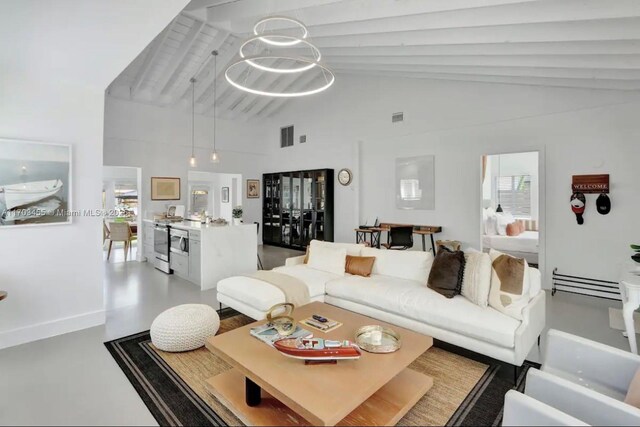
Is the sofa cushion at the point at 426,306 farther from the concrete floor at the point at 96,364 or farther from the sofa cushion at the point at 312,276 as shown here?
the concrete floor at the point at 96,364

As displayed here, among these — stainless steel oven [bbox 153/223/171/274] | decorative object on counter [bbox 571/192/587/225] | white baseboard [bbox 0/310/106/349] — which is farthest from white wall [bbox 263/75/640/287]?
white baseboard [bbox 0/310/106/349]

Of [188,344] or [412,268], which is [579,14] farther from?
[188,344]

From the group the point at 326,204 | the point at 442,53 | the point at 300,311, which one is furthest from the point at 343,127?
the point at 300,311

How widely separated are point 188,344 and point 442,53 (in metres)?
4.73

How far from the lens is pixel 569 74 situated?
4207 millimetres

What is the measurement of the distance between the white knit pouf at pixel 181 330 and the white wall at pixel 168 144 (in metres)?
5.12

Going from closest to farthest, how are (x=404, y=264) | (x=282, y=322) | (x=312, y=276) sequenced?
(x=282, y=322) < (x=404, y=264) < (x=312, y=276)

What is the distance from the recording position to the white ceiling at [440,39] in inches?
127

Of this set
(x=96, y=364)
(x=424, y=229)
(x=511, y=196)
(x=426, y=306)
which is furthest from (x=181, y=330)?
(x=511, y=196)

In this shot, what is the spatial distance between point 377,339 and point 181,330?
1.71 metres

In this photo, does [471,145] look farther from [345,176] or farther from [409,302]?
[409,302]

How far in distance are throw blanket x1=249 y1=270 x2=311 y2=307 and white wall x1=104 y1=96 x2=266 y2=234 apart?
196 inches

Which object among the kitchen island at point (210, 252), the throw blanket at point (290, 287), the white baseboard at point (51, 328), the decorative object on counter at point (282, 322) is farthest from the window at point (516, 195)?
the white baseboard at point (51, 328)

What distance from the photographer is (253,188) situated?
938 cm
